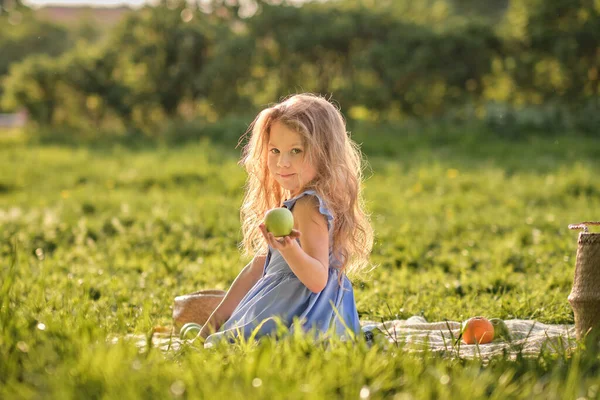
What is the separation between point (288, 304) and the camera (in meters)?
3.14

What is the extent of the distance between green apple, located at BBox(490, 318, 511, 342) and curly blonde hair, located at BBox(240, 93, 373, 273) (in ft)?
2.15

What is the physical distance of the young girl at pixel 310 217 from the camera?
3.09m

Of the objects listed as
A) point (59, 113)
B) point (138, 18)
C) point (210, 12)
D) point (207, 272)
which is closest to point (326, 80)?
point (210, 12)

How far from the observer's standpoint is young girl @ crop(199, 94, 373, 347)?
3086 mm

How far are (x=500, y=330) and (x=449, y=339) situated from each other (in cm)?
23

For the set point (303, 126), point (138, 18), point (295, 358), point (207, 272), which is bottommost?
point (207, 272)

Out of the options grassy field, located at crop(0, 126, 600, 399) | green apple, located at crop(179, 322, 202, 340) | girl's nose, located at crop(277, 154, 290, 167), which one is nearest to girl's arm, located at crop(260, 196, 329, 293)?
girl's nose, located at crop(277, 154, 290, 167)

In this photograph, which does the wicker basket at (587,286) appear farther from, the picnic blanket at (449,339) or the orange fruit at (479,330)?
the orange fruit at (479,330)

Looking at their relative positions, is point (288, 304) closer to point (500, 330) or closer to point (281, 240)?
point (281, 240)

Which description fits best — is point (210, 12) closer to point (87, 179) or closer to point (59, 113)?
point (59, 113)

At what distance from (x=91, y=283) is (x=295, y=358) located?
2.78 metres

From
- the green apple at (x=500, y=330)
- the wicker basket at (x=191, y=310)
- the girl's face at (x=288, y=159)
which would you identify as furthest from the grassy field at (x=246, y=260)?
the girl's face at (x=288, y=159)

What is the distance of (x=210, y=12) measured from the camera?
16266 millimetres

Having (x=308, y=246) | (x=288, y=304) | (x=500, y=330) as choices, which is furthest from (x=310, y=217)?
(x=500, y=330)
